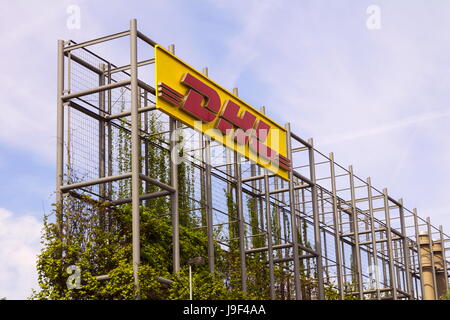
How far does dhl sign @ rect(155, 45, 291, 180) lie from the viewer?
29734mm

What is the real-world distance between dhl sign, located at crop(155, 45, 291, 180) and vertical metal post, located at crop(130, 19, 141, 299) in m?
0.96

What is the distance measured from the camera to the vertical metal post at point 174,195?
28688mm

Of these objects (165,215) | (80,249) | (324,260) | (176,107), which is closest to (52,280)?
(80,249)

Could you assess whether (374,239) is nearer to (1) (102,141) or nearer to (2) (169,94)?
(2) (169,94)

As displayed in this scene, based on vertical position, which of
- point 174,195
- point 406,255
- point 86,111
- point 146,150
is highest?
point 86,111

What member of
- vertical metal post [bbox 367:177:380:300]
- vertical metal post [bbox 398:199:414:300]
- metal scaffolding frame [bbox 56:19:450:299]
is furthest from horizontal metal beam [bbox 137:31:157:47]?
vertical metal post [bbox 398:199:414:300]

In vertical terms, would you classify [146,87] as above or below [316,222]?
above

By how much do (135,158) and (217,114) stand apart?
5965 millimetres

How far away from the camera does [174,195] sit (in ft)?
96.4

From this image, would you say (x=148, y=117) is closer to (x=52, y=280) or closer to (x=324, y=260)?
(x=52, y=280)

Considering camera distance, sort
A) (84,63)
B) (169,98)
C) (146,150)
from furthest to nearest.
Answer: (146,150) → (84,63) → (169,98)

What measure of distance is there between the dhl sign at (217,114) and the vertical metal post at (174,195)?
658 mm

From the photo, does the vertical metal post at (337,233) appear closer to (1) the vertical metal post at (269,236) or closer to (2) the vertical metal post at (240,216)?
(1) the vertical metal post at (269,236)

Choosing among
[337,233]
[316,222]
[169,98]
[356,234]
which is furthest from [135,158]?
[356,234]
